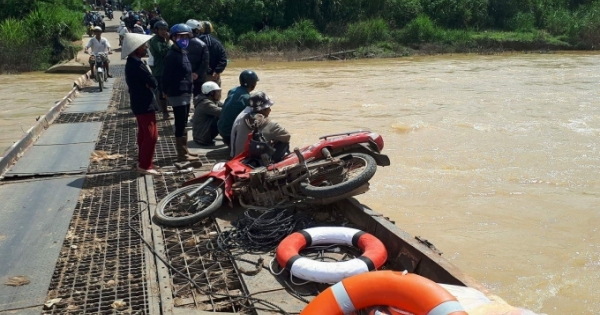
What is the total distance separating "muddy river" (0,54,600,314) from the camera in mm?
6148

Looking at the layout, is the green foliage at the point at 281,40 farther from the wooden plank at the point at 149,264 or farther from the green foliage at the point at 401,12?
the wooden plank at the point at 149,264

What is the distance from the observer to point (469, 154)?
34.3 ft

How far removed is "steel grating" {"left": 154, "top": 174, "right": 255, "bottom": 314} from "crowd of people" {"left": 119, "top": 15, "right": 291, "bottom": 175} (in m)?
1.25

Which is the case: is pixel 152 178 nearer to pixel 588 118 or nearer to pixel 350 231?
pixel 350 231

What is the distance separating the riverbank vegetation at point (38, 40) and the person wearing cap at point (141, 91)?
20067mm

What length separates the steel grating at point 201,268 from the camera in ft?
13.5

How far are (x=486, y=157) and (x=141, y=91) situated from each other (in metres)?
6.22

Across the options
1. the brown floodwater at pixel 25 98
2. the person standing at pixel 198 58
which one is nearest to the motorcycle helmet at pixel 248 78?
the person standing at pixel 198 58

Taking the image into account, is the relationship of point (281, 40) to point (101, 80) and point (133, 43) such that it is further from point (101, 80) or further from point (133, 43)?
point (133, 43)

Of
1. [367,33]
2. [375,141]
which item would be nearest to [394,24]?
[367,33]

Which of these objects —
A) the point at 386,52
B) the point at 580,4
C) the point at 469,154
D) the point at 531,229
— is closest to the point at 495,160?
the point at 469,154

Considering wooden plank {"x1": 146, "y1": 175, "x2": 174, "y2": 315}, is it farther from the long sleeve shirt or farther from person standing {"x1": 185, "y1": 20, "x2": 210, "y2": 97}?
person standing {"x1": 185, "y1": 20, "x2": 210, "y2": 97}

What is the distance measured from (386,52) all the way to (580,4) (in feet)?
67.2

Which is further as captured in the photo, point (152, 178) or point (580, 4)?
point (580, 4)
